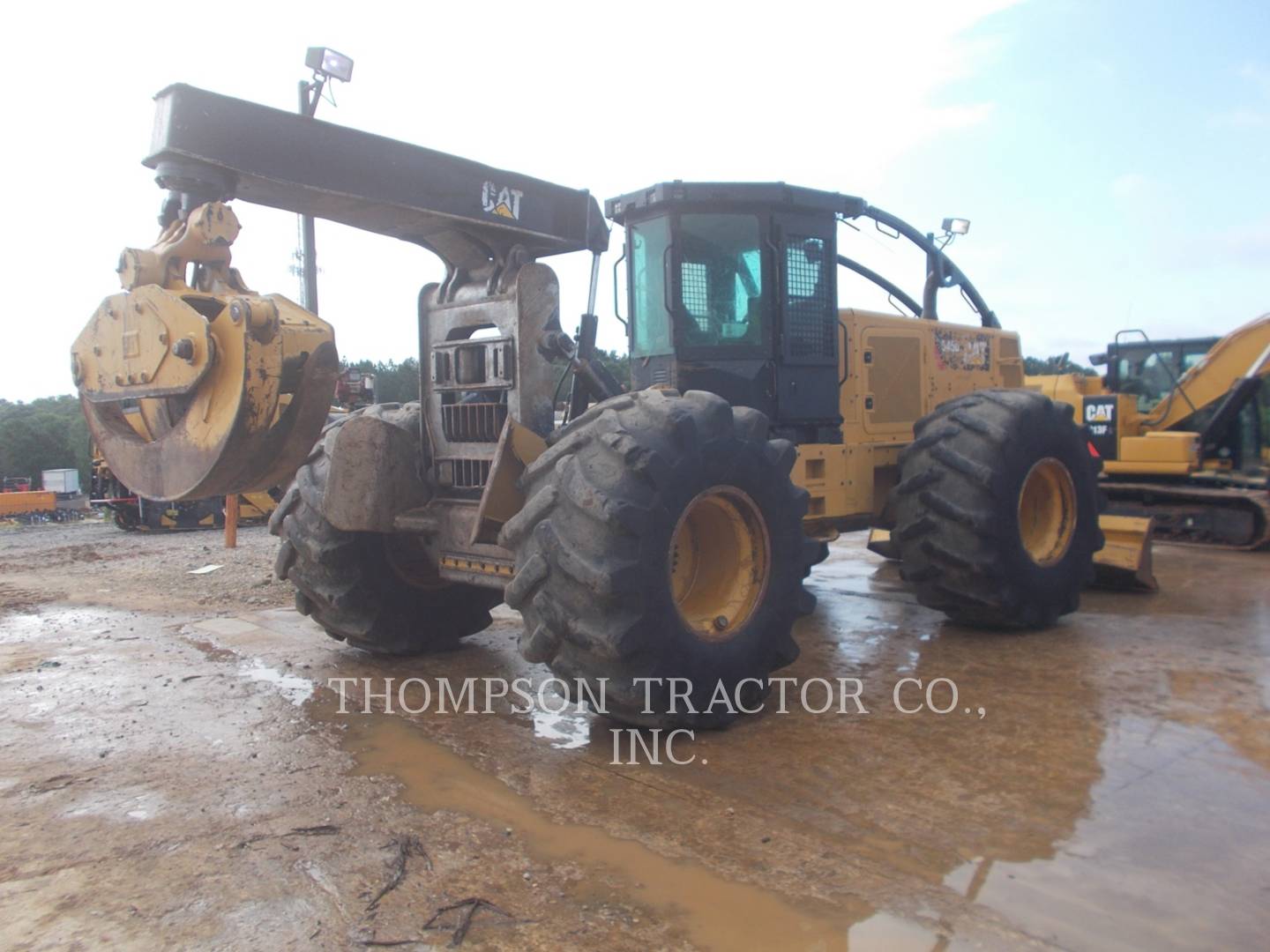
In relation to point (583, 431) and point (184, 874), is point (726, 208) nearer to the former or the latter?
point (583, 431)

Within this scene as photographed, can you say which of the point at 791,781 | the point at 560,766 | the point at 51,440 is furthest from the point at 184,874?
the point at 51,440

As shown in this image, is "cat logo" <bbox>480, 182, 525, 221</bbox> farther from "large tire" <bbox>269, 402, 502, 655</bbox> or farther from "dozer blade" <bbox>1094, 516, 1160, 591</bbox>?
"dozer blade" <bbox>1094, 516, 1160, 591</bbox>

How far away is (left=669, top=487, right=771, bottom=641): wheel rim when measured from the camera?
4.53m

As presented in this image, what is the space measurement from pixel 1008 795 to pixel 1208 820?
63cm

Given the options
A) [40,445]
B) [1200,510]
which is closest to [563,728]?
[1200,510]

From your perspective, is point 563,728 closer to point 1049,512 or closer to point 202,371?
point 202,371

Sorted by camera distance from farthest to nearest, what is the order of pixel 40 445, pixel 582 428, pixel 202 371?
pixel 40 445 < pixel 582 428 < pixel 202 371

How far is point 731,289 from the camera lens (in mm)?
6098

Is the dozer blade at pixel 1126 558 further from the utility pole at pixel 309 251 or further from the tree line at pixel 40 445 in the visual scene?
the tree line at pixel 40 445

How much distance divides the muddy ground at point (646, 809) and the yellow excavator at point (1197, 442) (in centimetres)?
489

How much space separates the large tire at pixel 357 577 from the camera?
5383 millimetres

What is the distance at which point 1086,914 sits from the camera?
2.76m

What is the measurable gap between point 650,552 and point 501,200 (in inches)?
76.1

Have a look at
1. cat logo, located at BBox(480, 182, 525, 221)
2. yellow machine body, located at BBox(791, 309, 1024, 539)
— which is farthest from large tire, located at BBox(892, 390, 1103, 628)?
cat logo, located at BBox(480, 182, 525, 221)
